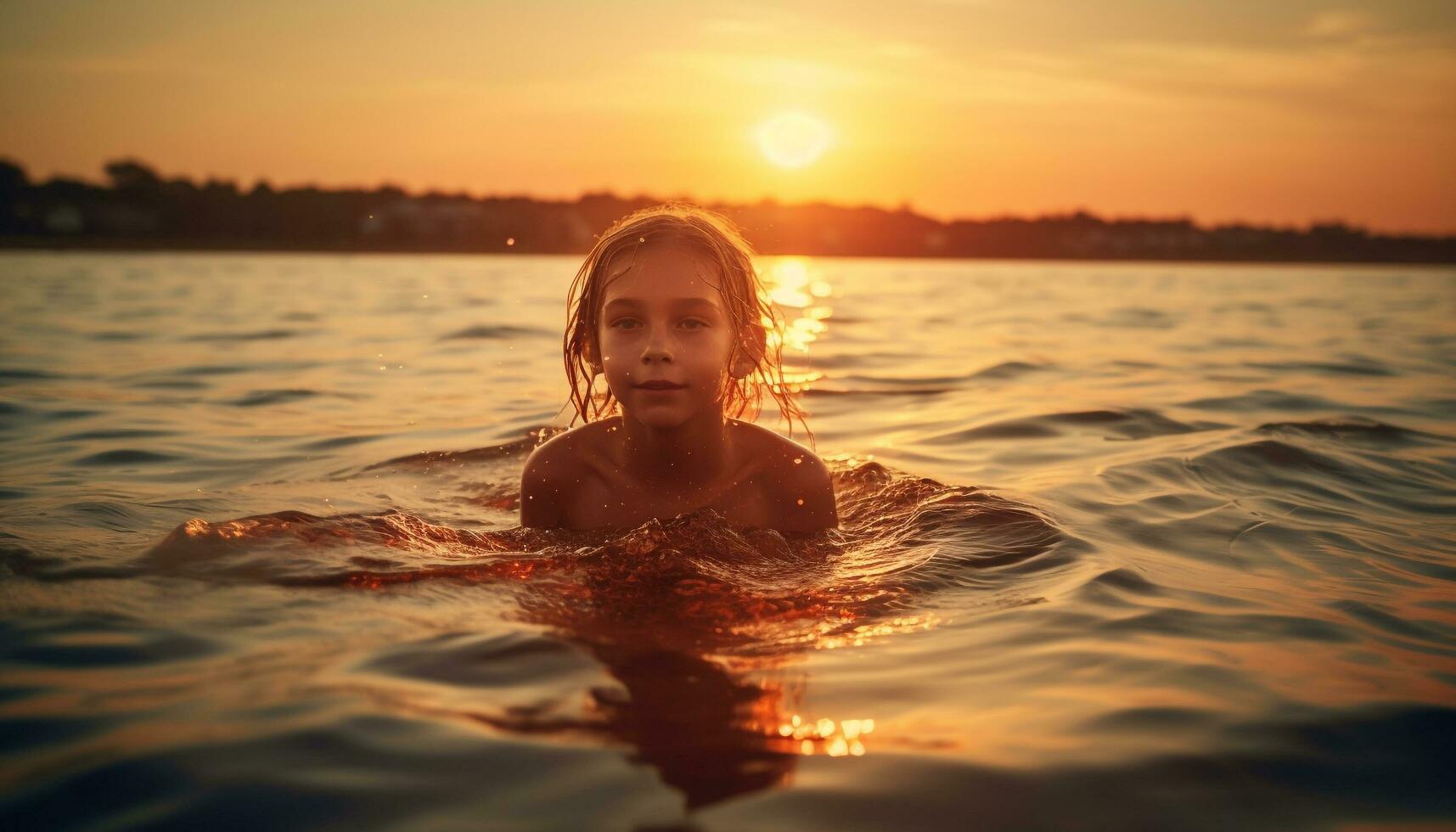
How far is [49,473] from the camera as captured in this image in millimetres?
5090

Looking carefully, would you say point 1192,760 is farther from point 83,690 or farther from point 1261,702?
point 83,690

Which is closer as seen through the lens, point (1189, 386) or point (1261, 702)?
point (1261, 702)

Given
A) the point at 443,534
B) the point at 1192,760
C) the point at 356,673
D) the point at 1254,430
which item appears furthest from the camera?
the point at 1254,430

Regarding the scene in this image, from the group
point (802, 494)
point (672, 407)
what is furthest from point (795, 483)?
point (672, 407)

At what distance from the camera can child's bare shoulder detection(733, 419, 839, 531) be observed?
410 cm

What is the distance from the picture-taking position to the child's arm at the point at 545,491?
4.13 m

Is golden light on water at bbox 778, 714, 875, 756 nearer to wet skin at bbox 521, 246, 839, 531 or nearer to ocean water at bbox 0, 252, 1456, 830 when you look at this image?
ocean water at bbox 0, 252, 1456, 830

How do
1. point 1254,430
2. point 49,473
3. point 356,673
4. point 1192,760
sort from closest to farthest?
point 1192,760, point 356,673, point 49,473, point 1254,430

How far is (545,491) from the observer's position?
4.12m

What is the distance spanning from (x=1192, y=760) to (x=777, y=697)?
2.69 ft

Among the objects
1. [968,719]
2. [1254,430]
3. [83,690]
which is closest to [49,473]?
[83,690]

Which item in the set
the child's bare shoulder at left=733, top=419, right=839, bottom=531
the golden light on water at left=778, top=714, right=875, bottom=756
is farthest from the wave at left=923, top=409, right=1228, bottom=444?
the golden light on water at left=778, top=714, right=875, bottom=756

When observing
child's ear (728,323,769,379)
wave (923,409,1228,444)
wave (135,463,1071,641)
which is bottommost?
wave (135,463,1071,641)

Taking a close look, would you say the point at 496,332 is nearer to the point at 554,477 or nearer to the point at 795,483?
the point at 554,477
